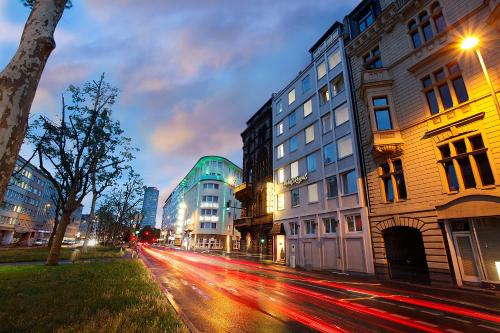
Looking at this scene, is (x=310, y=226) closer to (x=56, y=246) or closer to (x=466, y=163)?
(x=466, y=163)

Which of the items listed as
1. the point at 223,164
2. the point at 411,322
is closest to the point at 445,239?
the point at 411,322

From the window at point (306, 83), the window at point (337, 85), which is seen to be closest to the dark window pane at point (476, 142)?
the window at point (337, 85)

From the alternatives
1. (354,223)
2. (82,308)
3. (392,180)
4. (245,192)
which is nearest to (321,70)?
(392,180)

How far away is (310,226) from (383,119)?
12943mm

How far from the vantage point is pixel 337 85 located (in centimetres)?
2655

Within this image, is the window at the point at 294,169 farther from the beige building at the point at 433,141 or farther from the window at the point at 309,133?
the beige building at the point at 433,141

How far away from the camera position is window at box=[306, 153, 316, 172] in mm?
27378

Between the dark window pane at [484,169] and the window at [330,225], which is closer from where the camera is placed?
the dark window pane at [484,169]

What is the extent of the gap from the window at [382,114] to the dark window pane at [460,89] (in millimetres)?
4288

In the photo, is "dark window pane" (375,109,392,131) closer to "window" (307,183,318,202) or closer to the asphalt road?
"window" (307,183,318,202)

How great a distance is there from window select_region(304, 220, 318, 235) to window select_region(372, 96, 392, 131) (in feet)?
37.6

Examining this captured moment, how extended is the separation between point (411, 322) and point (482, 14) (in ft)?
61.4

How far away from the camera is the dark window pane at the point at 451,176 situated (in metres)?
15.0

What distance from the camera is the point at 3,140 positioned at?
125 inches
